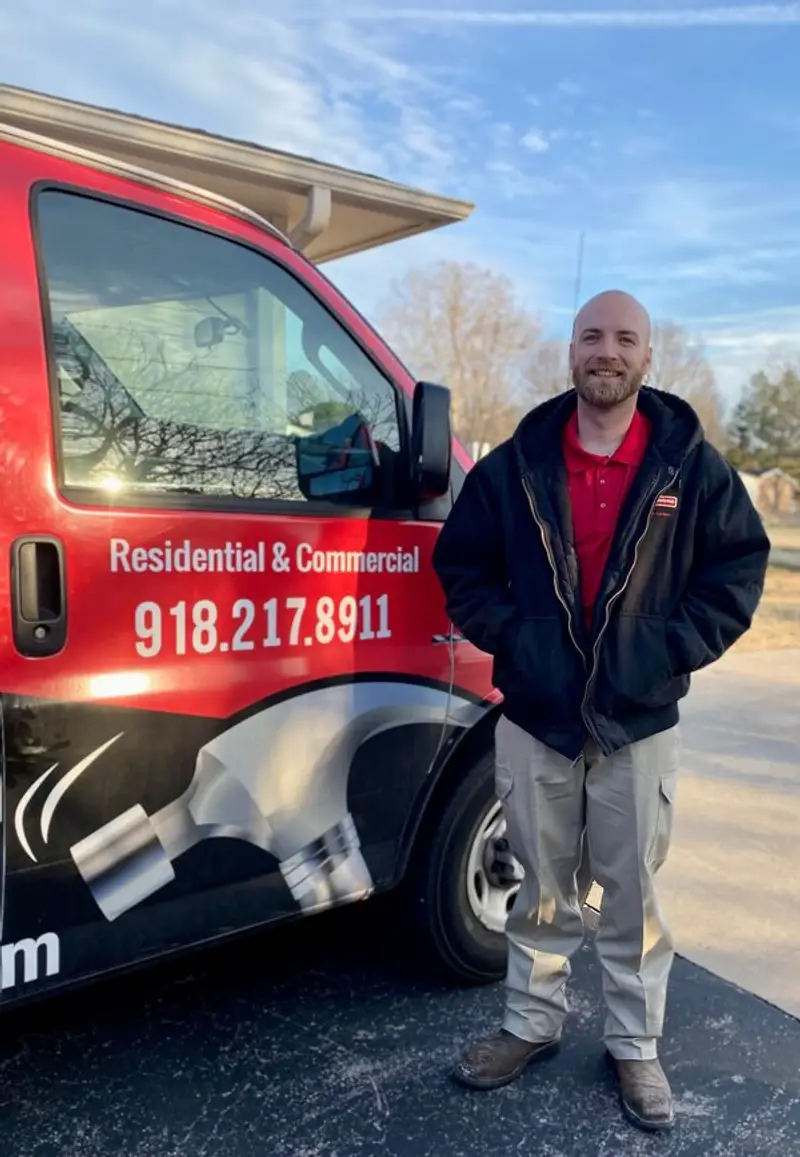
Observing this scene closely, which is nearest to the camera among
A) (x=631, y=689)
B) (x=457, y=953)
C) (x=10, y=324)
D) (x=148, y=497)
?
(x=10, y=324)

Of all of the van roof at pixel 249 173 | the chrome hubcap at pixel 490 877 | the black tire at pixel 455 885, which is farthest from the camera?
the chrome hubcap at pixel 490 877

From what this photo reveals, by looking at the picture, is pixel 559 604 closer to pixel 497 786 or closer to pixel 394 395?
pixel 497 786

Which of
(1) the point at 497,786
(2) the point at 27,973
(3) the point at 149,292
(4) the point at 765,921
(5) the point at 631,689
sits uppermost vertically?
(3) the point at 149,292

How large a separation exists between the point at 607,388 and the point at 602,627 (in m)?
0.55

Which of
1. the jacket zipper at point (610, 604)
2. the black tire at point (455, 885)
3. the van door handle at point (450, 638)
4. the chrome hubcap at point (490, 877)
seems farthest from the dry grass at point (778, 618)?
the jacket zipper at point (610, 604)

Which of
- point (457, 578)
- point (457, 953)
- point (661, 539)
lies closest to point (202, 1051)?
point (457, 953)

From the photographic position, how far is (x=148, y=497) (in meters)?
2.06

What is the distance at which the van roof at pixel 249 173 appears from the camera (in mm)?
2562

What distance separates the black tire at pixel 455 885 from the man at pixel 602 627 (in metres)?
0.26

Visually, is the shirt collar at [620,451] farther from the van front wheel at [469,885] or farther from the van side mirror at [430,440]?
the van front wheel at [469,885]

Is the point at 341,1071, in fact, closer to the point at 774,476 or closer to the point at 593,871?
the point at 593,871

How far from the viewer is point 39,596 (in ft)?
6.22

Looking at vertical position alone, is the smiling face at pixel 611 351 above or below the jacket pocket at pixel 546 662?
above

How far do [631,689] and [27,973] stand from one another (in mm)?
1376
